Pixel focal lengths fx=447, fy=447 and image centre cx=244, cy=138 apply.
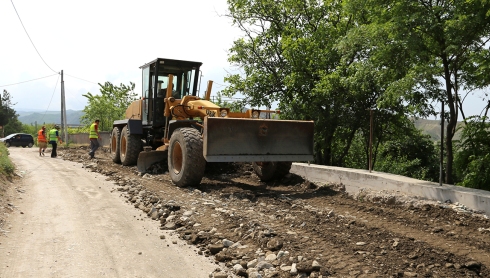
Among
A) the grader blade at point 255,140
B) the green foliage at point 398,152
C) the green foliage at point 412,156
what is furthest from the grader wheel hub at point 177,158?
the green foliage at point 412,156

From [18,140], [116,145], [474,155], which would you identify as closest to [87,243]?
[474,155]

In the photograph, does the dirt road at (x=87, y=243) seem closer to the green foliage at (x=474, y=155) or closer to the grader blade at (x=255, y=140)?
the grader blade at (x=255, y=140)

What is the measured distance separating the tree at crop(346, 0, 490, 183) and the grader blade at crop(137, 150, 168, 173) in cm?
571

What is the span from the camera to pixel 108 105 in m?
39.6

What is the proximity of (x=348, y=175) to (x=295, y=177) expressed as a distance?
1575 mm

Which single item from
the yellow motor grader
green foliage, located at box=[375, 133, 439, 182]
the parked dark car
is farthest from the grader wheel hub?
the parked dark car

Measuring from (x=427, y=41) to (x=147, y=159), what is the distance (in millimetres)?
7275

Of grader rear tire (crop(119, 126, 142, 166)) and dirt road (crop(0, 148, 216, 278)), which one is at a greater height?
grader rear tire (crop(119, 126, 142, 166))

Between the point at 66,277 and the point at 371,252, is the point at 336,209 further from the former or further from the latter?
the point at 66,277

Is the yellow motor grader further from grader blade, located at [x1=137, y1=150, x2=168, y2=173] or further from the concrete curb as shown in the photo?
the concrete curb

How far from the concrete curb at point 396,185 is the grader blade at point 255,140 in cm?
67

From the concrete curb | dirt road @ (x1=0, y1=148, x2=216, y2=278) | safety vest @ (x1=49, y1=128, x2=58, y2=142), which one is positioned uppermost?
safety vest @ (x1=49, y1=128, x2=58, y2=142)

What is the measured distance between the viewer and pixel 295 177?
10.1 m

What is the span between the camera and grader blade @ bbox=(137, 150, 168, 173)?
38.4 ft
